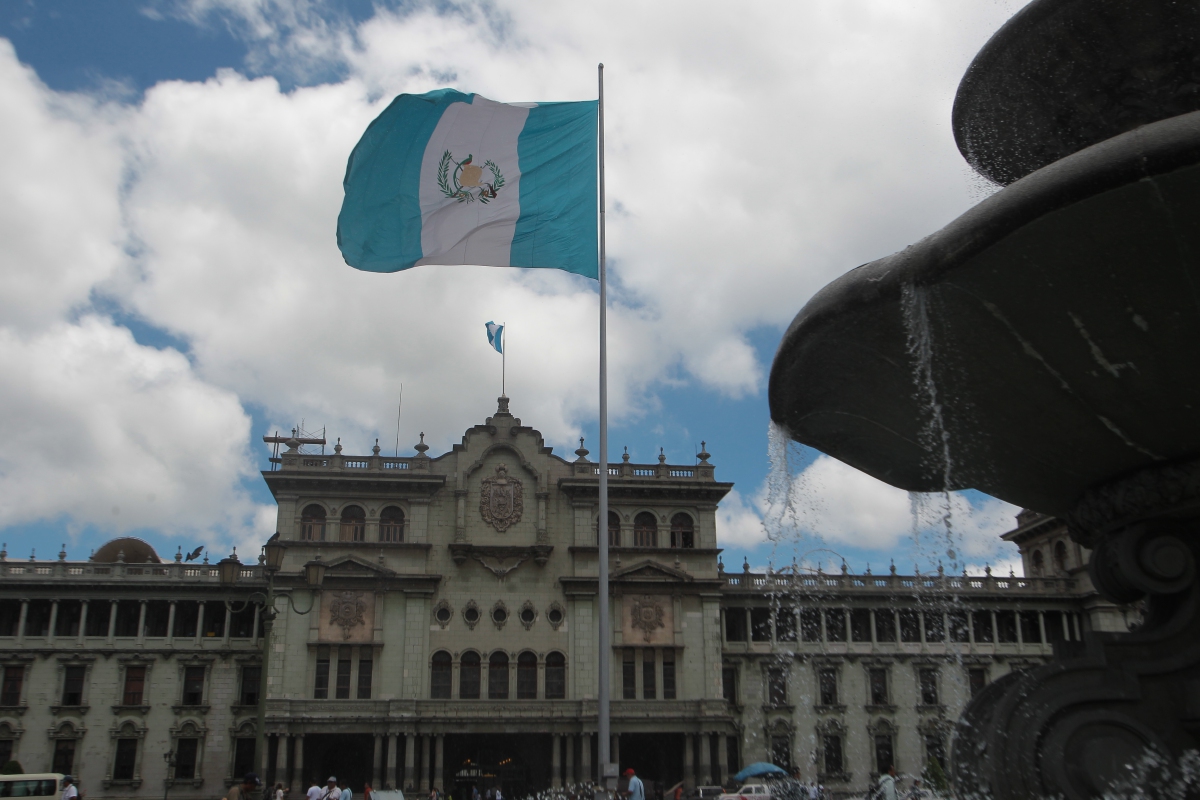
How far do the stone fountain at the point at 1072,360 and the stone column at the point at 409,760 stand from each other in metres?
33.2

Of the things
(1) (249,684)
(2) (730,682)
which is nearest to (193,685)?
(1) (249,684)

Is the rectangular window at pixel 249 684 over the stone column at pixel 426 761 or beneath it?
over

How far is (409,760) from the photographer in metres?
38.5

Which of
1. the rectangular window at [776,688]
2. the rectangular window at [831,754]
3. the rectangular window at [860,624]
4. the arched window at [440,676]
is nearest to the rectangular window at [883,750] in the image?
the rectangular window at [831,754]

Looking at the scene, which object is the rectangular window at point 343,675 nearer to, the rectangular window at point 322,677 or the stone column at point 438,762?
the rectangular window at point 322,677

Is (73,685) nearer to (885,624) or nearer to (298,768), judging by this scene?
(298,768)

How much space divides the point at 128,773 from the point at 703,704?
23940 millimetres

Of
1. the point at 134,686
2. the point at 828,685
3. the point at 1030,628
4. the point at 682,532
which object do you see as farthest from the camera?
the point at 1030,628

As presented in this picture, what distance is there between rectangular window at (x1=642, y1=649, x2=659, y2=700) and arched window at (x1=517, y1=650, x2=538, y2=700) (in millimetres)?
4491

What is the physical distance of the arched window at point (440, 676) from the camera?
4012 cm

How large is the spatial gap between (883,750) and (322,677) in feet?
81.0

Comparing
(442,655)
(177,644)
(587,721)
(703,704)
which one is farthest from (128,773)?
(703,704)

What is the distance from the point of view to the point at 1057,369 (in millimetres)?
7398

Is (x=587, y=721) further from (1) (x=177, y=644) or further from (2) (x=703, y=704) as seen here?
(1) (x=177, y=644)
